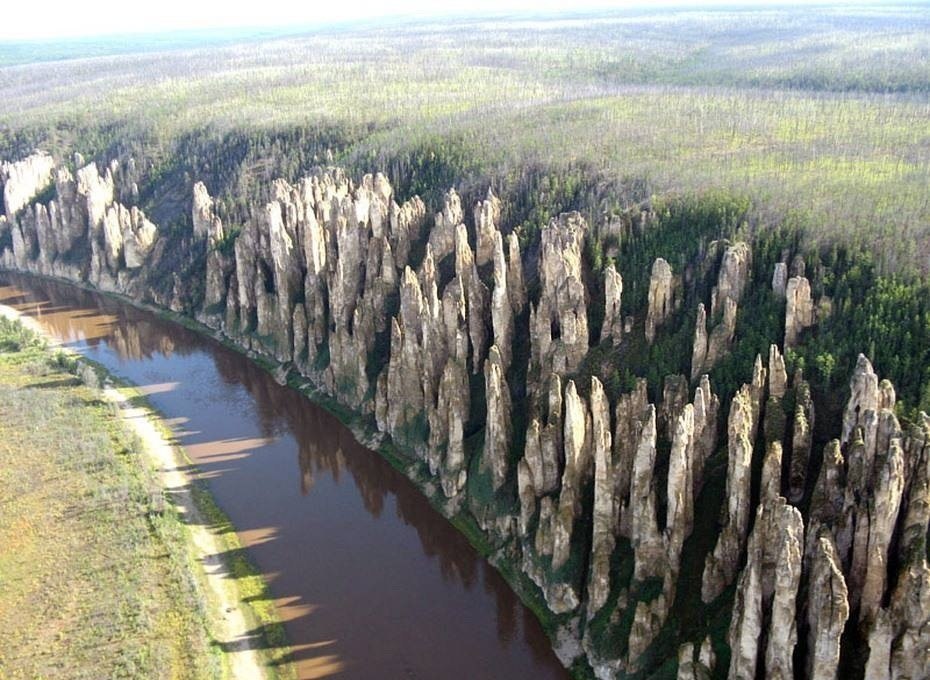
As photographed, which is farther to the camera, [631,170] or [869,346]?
[631,170]

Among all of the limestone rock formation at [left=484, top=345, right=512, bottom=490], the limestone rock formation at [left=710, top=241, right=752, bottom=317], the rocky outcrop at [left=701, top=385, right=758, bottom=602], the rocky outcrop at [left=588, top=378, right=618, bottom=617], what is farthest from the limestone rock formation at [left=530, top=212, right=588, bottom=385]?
the rocky outcrop at [left=701, top=385, right=758, bottom=602]

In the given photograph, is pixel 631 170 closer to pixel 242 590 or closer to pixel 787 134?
pixel 787 134

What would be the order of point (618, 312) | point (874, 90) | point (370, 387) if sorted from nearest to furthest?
point (618, 312), point (370, 387), point (874, 90)

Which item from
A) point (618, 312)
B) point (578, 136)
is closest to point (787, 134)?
point (578, 136)

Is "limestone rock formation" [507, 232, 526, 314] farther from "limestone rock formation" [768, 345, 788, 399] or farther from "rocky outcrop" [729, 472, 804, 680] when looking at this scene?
"rocky outcrop" [729, 472, 804, 680]

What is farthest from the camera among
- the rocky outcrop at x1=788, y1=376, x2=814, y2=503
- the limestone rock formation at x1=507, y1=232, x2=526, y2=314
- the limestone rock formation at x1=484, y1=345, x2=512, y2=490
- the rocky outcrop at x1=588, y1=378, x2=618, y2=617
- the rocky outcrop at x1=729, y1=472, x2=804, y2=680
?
the limestone rock formation at x1=507, y1=232, x2=526, y2=314
